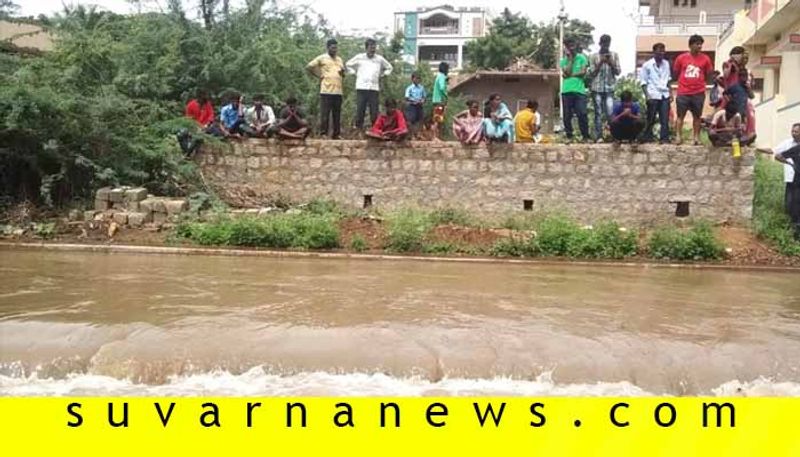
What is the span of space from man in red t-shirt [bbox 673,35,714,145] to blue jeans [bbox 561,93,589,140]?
1380 millimetres

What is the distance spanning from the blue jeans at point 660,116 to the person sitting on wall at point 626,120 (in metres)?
0.33

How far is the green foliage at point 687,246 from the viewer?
10.5m

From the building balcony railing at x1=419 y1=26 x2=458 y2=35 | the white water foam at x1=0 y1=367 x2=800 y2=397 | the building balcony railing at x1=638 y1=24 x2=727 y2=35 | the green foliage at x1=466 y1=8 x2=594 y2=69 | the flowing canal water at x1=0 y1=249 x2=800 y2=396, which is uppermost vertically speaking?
the building balcony railing at x1=419 y1=26 x2=458 y2=35

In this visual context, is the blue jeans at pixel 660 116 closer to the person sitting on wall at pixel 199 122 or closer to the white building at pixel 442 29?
the person sitting on wall at pixel 199 122

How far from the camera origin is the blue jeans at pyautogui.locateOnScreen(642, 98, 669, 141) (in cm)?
1209

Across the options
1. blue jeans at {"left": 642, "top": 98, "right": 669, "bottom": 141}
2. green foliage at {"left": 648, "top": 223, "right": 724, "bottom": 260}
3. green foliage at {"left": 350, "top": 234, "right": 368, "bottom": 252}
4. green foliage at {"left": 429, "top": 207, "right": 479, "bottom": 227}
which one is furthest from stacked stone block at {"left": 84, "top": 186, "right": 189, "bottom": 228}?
blue jeans at {"left": 642, "top": 98, "right": 669, "bottom": 141}

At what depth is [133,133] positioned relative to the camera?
42.1ft

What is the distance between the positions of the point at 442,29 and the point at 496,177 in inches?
2076

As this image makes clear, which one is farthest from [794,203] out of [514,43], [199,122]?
[514,43]

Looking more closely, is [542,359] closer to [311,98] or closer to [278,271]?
[278,271]

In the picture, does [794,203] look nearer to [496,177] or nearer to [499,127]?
[496,177]

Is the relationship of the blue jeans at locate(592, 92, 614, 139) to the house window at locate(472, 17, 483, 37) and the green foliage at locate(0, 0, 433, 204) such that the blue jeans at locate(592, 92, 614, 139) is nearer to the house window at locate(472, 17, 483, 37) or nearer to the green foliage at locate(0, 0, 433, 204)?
the green foliage at locate(0, 0, 433, 204)

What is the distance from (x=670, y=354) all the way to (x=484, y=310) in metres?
1.86

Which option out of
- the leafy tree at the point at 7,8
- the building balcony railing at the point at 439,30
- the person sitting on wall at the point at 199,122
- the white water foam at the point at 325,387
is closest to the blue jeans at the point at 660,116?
the person sitting on wall at the point at 199,122
